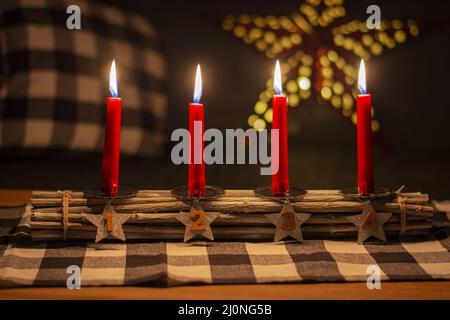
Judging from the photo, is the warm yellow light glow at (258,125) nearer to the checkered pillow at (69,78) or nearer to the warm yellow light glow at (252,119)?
the warm yellow light glow at (252,119)

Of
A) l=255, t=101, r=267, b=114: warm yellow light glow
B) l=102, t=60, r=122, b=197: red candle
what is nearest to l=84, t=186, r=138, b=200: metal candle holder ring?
l=102, t=60, r=122, b=197: red candle

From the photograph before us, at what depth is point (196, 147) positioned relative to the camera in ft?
3.56

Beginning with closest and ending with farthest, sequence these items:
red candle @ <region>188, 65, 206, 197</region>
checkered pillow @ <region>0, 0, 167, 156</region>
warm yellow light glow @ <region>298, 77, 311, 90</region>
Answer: red candle @ <region>188, 65, 206, 197</region>, checkered pillow @ <region>0, 0, 167, 156</region>, warm yellow light glow @ <region>298, 77, 311, 90</region>

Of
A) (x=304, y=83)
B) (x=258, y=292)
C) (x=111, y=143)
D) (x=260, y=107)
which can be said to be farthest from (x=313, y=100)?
(x=258, y=292)

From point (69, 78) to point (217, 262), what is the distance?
3.19 feet

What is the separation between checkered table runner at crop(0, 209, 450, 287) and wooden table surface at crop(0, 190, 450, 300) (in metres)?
0.01

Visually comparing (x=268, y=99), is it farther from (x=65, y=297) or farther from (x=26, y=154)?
(x=65, y=297)

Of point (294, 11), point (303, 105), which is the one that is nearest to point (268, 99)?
point (303, 105)

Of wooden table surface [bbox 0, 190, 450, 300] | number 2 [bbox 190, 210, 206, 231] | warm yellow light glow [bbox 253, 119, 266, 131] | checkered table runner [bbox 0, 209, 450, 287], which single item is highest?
warm yellow light glow [bbox 253, 119, 266, 131]

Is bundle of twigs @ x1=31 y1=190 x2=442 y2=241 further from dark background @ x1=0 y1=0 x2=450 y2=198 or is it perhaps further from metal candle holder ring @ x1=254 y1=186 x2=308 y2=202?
dark background @ x1=0 y1=0 x2=450 y2=198

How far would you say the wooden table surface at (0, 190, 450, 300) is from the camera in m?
0.93

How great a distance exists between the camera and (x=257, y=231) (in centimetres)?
114

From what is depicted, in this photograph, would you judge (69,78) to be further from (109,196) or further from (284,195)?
(284,195)

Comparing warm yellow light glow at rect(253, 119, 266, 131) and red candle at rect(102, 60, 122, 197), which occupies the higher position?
warm yellow light glow at rect(253, 119, 266, 131)
